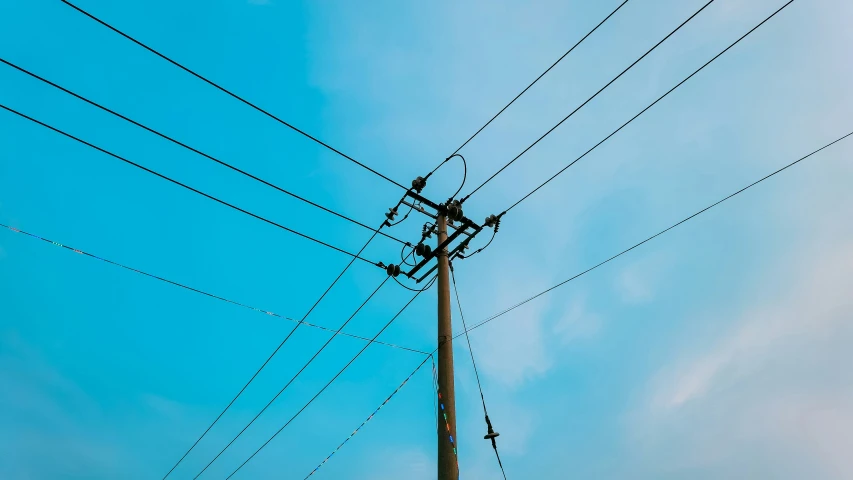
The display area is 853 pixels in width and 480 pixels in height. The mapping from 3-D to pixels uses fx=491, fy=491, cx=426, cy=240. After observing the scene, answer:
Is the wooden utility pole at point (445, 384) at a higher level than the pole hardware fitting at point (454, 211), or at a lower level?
lower

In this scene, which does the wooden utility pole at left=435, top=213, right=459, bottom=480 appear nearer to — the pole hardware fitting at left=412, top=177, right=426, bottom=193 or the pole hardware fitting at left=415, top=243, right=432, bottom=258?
the pole hardware fitting at left=415, top=243, right=432, bottom=258

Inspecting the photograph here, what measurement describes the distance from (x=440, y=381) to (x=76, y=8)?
7.48 metres

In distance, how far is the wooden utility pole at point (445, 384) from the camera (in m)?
6.70

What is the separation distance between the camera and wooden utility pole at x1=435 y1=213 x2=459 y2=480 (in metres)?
6.70

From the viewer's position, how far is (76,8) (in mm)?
6902

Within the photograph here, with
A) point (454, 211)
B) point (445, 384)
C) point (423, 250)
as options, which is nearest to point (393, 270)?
point (423, 250)

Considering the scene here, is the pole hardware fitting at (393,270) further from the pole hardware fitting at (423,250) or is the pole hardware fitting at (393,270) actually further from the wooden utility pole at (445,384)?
the wooden utility pole at (445,384)

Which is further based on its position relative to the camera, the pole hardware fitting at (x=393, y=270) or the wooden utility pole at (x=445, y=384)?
the pole hardware fitting at (x=393, y=270)

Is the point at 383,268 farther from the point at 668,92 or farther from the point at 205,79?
the point at 668,92

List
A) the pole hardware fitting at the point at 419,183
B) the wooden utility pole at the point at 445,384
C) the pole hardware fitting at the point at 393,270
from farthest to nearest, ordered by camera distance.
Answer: the pole hardware fitting at the point at 393,270 → the pole hardware fitting at the point at 419,183 → the wooden utility pole at the point at 445,384

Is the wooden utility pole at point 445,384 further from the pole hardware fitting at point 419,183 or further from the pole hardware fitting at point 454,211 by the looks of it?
the pole hardware fitting at point 419,183

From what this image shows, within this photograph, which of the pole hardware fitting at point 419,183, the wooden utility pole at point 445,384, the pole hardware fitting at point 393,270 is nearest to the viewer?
the wooden utility pole at point 445,384

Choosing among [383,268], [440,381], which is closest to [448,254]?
[383,268]

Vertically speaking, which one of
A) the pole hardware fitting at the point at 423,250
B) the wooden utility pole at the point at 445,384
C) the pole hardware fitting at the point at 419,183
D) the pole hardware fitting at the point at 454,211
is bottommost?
the wooden utility pole at the point at 445,384
